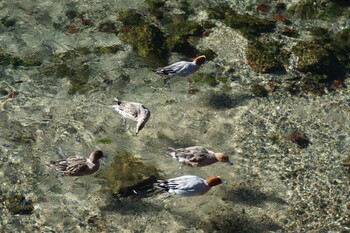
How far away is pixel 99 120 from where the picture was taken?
1116cm

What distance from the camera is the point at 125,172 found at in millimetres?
10062

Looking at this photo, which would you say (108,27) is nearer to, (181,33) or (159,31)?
(159,31)

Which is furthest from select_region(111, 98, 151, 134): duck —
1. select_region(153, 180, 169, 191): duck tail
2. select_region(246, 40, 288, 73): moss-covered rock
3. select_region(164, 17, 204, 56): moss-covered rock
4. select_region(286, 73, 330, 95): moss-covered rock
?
select_region(286, 73, 330, 95): moss-covered rock

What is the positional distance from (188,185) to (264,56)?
4.18 metres

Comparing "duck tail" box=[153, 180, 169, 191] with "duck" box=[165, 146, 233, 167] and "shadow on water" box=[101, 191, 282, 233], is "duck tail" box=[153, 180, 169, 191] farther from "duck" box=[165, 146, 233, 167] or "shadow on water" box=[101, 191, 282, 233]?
"duck" box=[165, 146, 233, 167]

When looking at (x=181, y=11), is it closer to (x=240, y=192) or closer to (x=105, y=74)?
(x=105, y=74)

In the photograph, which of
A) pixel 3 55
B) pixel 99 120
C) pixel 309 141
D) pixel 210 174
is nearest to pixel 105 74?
pixel 99 120

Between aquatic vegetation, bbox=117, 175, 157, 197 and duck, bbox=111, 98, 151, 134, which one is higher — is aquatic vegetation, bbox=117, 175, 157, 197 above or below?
below

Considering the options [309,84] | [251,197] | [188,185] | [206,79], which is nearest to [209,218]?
[188,185]

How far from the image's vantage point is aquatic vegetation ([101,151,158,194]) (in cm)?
987

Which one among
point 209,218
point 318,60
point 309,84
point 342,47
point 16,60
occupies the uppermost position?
point 342,47

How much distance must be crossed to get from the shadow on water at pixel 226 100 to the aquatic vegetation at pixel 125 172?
2.08m

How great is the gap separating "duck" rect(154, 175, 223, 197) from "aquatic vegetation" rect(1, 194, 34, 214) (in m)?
2.09

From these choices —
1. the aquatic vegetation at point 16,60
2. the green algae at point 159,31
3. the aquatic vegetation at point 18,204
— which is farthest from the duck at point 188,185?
the aquatic vegetation at point 16,60
